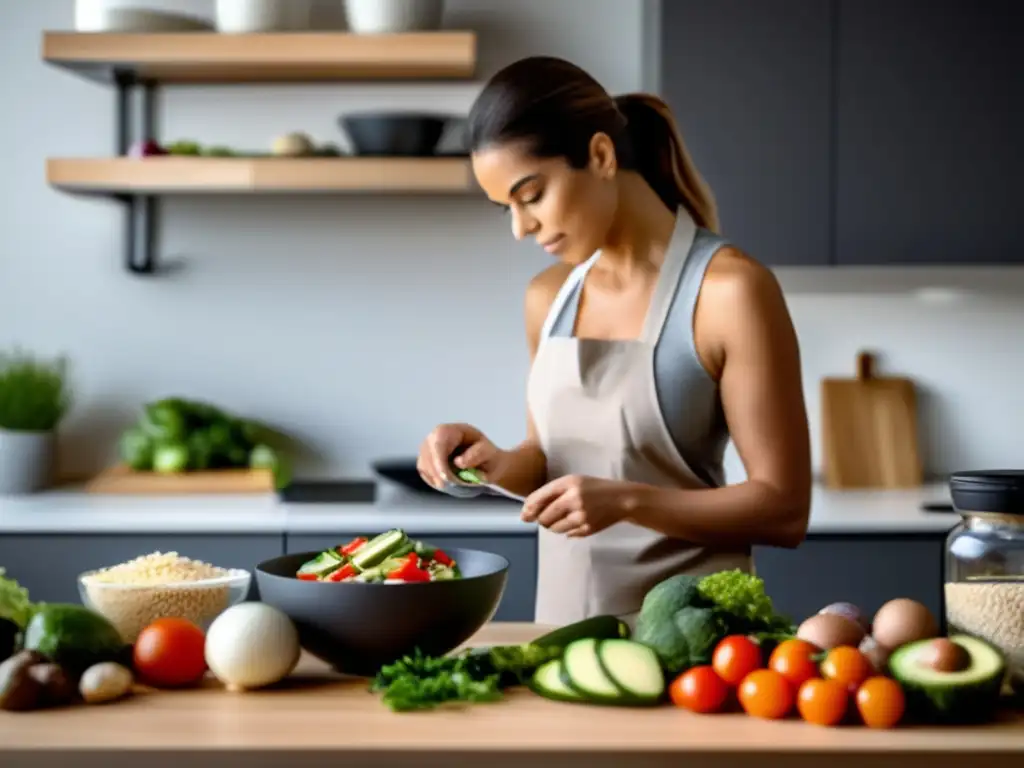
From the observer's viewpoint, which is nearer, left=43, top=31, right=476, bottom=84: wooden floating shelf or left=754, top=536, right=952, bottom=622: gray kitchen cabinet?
left=754, top=536, right=952, bottom=622: gray kitchen cabinet

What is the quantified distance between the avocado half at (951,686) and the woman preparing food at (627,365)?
0.44 meters

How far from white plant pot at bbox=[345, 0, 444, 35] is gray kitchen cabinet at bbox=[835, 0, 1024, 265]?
0.67m

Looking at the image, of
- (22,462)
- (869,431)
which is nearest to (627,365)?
(869,431)

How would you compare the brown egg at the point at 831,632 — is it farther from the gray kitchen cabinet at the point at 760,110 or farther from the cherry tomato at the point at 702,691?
the gray kitchen cabinet at the point at 760,110

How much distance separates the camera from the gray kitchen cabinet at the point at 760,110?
123 inches

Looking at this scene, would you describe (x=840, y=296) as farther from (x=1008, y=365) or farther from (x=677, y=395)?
(x=677, y=395)

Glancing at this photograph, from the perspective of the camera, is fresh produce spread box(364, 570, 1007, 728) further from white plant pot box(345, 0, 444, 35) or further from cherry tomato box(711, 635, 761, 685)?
white plant pot box(345, 0, 444, 35)

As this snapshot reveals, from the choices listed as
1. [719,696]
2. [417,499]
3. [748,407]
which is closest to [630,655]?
[719,696]

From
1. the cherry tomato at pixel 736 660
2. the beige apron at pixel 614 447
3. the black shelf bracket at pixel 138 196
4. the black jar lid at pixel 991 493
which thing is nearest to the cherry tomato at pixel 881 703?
the cherry tomato at pixel 736 660

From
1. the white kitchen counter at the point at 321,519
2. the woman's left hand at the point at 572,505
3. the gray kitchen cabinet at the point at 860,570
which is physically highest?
the woman's left hand at the point at 572,505

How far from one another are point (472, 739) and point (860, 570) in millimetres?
1821

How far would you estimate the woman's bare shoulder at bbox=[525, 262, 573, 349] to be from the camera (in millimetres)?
2291

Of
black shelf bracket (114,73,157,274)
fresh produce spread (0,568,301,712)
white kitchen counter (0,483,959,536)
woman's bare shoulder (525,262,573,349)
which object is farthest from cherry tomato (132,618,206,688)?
black shelf bracket (114,73,157,274)

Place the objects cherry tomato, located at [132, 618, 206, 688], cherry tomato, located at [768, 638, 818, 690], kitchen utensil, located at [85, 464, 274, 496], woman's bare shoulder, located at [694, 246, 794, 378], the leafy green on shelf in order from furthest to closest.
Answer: kitchen utensil, located at [85, 464, 274, 496] → woman's bare shoulder, located at [694, 246, 794, 378] → the leafy green on shelf → cherry tomato, located at [132, 618, 206, 688] → cherry tomato, located at [768, 638, 818, 690]
